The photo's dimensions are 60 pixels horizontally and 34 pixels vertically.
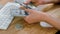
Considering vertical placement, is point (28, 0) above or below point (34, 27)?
above

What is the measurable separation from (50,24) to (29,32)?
136 mm

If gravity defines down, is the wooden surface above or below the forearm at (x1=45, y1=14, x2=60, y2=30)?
below

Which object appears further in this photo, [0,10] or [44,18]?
[0,10]

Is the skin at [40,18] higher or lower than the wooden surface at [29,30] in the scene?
higher

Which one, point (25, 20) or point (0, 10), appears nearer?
point (25, 20)

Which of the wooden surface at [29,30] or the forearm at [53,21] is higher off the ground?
the forearm at [53,21]

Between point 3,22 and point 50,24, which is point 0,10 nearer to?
point 3,22

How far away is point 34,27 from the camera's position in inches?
30.2

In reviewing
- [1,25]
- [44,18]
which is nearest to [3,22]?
[1,25]

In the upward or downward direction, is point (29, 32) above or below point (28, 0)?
below

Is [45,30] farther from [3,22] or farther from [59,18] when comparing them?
[3,22]

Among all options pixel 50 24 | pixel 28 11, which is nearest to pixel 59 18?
pixel 50 24

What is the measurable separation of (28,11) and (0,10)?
0.26 m

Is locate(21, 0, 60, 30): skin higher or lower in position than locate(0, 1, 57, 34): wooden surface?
higher
